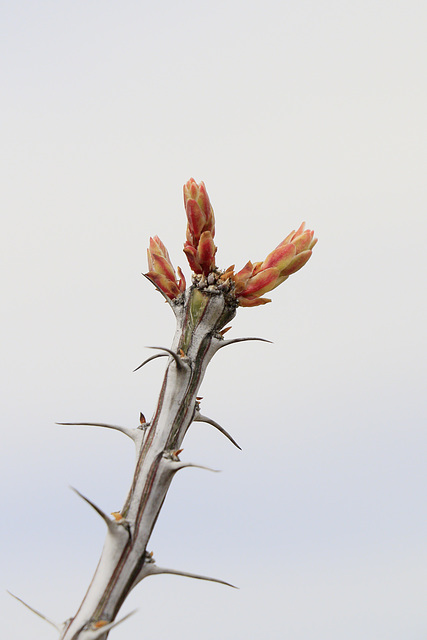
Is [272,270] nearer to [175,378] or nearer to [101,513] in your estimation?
[175,378]

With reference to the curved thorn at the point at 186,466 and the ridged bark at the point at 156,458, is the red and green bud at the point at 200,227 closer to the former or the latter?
the ridged bark at the point at 156,458

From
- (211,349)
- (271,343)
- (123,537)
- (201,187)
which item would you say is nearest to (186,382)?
(211,349)

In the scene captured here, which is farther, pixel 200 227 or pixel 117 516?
pixel 200 227

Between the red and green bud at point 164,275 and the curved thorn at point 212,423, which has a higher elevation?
the red and green bud at point 164,275

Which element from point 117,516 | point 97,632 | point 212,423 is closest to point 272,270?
point 212,423

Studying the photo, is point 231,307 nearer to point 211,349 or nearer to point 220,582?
point 211,349

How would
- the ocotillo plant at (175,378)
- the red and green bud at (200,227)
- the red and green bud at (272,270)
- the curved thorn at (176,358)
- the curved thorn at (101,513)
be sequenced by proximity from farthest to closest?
the red and green bud at (272,270) < the red and green bud at (200,227) < the curved thorn at (176,358) < the ocotillo plant at (175,378) < the curved thorn at (101,513)

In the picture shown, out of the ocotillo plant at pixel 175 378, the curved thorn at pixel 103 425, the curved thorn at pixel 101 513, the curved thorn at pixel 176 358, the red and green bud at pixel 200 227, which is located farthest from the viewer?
the red and green bud at pixel 200 227

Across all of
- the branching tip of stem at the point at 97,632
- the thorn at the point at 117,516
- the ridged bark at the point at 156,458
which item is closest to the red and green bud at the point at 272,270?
the ridged bark at the point at 156,458
